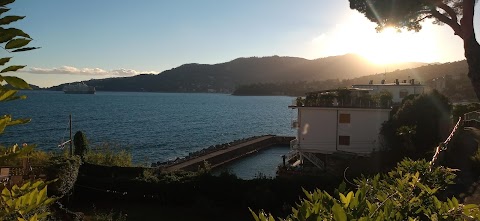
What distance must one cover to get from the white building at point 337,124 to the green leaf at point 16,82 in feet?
97.0

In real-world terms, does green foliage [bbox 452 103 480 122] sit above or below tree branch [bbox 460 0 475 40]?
below

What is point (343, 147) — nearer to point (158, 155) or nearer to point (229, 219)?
point (229, 219)

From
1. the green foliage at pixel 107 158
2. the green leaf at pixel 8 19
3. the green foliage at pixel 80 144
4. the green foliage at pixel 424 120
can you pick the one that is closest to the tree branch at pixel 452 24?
the green leaf at pixel 8 19

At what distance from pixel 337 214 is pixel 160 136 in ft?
248

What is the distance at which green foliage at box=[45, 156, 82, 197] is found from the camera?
70.9 ft

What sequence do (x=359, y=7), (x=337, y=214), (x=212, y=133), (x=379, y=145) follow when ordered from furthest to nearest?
(x=212, y=133)
(x=379, y=145)
(x=359, y=7)
(x=337, y=214)

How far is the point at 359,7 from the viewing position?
1441 cm

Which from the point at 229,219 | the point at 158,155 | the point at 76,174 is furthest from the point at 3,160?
the point at 158,155

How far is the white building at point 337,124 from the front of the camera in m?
29.9

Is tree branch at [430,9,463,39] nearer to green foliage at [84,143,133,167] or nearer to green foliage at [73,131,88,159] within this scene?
green foliage at [73,131,88,159]

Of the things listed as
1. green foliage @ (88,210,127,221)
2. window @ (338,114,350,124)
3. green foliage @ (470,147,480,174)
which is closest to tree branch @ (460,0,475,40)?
green foliage @ (470,147,480,174)

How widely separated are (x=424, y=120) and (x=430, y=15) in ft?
50.5

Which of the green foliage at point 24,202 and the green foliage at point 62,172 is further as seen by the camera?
the green foliage at point 62,172

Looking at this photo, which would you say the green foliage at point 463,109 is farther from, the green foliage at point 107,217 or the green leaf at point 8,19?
the green leaf at point 8,19
